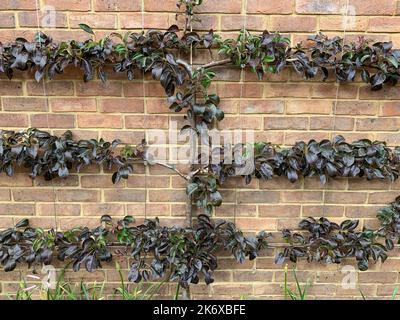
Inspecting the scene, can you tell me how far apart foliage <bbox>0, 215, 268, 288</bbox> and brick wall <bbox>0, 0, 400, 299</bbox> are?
75 millimetres

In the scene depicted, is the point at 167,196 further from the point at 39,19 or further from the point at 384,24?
the point at 384,24

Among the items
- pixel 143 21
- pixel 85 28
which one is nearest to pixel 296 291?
pixel 143 21

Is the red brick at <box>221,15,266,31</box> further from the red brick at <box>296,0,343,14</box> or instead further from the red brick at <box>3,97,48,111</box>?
the red brick at <box>3,97,48,111</box>

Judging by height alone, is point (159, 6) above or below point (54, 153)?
above

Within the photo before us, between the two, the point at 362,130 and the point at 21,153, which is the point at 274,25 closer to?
the point at 362,130

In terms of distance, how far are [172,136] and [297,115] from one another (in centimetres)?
60

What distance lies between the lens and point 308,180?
1.99m

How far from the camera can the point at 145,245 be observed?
1.94m

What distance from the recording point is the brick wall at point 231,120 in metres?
1.79

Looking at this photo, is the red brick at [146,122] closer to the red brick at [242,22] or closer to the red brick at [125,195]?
the red brick at [125,195]

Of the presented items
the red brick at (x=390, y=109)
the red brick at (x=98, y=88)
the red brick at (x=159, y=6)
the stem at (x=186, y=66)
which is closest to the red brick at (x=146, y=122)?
the red brick at (x=98, y=88)

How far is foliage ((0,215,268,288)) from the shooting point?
1.93 metres

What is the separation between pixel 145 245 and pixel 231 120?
0.72m

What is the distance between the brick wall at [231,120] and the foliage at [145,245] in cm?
8
